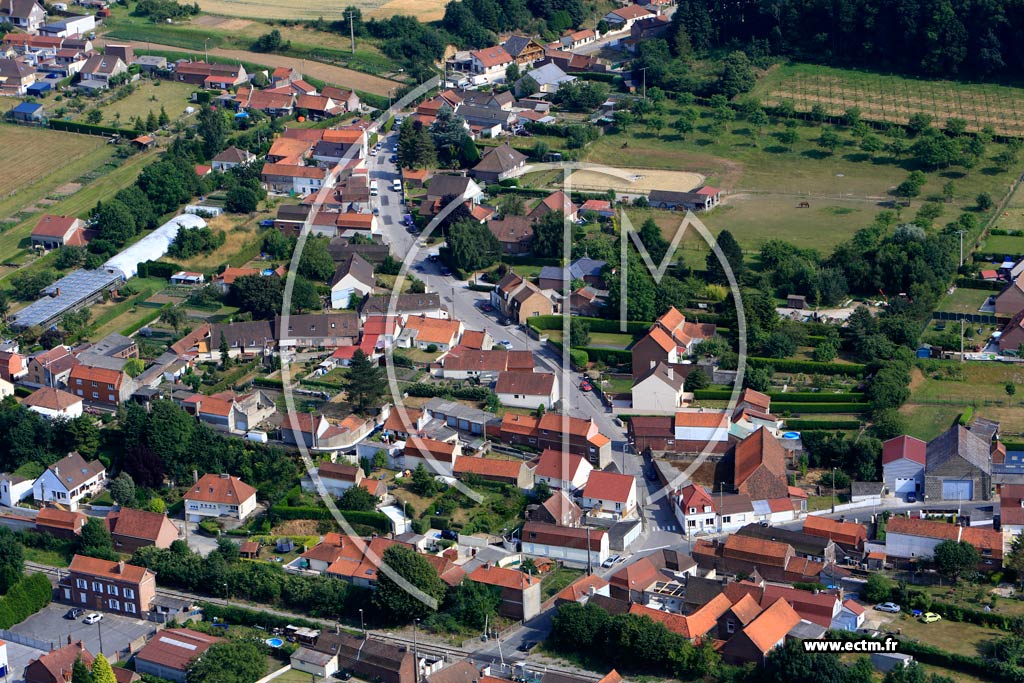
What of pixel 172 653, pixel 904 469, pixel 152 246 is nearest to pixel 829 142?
pixel 904 469

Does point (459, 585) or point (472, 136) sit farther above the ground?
point (472, 136)

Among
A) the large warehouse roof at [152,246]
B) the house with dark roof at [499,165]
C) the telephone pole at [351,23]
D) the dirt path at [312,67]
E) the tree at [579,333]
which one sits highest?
the telephone pole at [351,23]

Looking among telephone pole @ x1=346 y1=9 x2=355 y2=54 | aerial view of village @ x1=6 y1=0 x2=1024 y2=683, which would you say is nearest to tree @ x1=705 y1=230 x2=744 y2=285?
aerial view of village @ x1=6 y1=0 x2=1024 y2=683

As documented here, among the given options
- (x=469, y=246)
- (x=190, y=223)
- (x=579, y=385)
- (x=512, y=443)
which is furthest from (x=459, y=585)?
(x=190, y=223)

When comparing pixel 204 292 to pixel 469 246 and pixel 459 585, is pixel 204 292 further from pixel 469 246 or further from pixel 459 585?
pixel 459 585

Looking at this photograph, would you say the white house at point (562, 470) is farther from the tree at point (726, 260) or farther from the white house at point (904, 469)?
the tree at point (726, 260)

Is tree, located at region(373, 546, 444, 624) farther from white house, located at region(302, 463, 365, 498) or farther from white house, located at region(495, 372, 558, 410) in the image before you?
white house, located at region(495, 372, 558, 410)

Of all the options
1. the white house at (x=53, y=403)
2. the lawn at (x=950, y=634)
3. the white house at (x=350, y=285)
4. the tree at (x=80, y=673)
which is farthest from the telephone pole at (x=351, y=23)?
the lawn at (x=950, y=634)
